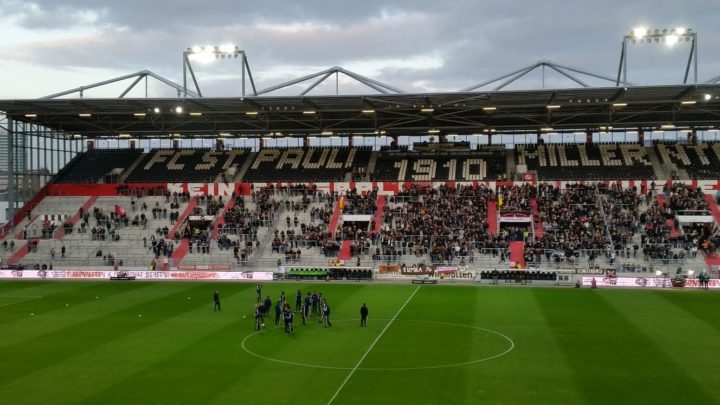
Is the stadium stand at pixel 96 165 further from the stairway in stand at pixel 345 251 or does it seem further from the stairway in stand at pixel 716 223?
the stairway in stand at pixel 716 223

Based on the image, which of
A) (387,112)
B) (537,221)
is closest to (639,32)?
(537,221)

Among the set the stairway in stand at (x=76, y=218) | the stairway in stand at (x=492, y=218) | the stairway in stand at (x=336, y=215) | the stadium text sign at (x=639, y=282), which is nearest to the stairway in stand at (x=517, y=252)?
the stairway in stand at (x=492, y=218)

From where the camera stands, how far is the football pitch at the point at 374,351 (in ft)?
66.1

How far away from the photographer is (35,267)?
54688 mm

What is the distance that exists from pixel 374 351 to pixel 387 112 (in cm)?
4073

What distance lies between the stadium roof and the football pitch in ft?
70.0

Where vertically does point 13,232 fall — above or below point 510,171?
below

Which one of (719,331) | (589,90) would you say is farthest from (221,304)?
(589,90)

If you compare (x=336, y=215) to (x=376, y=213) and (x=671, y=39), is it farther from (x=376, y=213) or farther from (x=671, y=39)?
(x=671, y=39)

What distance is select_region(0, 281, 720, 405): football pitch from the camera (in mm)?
20141

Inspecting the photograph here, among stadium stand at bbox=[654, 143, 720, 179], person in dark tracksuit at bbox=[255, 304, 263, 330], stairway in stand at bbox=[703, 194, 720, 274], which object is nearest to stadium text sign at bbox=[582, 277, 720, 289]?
stairway in stand at bbox=[703, 194, 720, 274]

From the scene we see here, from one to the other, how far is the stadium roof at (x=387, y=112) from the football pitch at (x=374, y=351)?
21334 mm

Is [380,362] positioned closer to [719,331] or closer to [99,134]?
[719,331]

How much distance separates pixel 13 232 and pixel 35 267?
12.2 m
